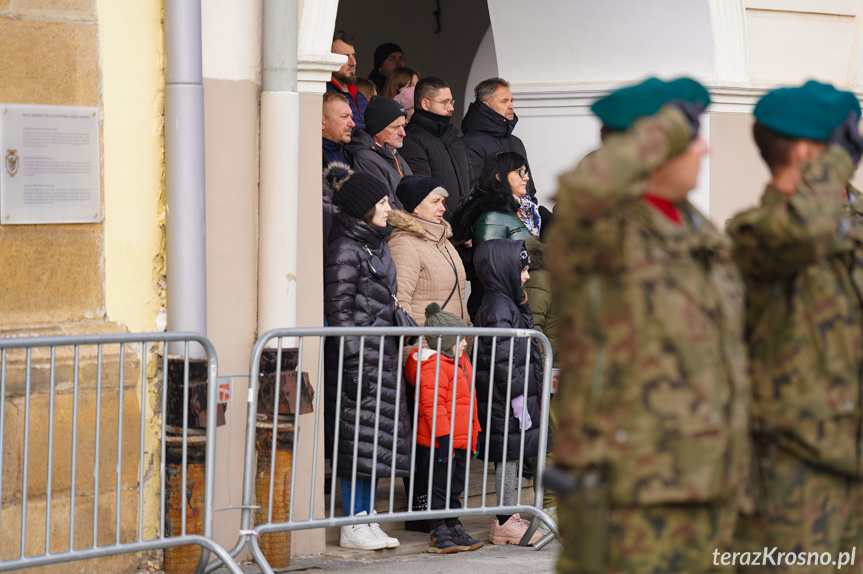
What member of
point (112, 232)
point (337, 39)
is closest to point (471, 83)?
point (337, 39)

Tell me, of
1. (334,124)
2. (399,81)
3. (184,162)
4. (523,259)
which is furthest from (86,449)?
(399,81)

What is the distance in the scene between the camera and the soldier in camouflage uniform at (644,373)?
2828mm

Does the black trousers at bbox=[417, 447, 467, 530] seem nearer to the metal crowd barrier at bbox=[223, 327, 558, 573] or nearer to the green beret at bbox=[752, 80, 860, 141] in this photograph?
the metal crowd barrier at bbox=[223, 327, 558, 573]

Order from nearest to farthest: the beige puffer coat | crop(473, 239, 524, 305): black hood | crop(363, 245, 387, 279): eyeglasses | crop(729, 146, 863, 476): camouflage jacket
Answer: crop(729, 146, 863, 476): camouflage jacket, crop(363, 245, 387, 279): eyeglasses, the beige puffer coat, crop(473, 239, 524, 305): black hood

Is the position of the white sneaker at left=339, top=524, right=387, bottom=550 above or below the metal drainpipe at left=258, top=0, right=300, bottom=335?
below

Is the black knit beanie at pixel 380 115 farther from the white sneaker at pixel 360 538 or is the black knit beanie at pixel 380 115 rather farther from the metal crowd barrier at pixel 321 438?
the white sneaker at pixel 360 538

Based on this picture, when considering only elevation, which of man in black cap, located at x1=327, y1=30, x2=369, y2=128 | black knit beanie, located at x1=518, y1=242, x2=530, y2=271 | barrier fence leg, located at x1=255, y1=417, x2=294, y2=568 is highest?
man in black cap, located at x1=327, y1=30, x2=369, y2=128

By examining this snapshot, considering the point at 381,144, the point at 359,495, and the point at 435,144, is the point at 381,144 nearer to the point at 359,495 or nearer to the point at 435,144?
the point at 435,144

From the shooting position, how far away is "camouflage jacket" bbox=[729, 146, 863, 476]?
3.29 m

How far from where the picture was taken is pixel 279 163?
5340 millimetres

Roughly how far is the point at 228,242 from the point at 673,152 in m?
2.86

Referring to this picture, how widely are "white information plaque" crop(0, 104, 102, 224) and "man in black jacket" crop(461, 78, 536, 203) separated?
9.24ft

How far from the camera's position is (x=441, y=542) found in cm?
580

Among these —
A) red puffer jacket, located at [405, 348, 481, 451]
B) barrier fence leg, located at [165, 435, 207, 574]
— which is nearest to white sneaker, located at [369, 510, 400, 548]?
red puffer jacket, located at [405, 348, 481, 451]
